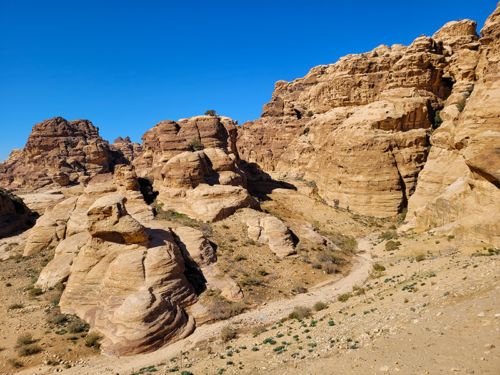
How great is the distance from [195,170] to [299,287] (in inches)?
697

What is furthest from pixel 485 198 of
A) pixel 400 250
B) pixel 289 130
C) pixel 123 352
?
pixel 289 130

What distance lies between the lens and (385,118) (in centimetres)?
3612

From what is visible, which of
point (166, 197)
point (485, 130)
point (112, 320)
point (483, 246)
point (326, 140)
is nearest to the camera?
point (112, 320)

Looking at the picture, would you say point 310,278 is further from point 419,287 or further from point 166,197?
point 166,197

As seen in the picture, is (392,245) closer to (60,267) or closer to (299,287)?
(299,287)

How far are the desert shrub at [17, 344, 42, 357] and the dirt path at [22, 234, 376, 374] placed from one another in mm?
1047

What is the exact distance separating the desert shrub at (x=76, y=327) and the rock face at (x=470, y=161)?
25.5m

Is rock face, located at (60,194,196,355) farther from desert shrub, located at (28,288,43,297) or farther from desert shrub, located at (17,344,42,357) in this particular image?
desert shrub, located at (28,288,43,297)

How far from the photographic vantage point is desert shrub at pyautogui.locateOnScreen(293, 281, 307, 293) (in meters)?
19.8

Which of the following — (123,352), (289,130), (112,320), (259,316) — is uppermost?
(289,130)

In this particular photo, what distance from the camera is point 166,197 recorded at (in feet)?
102

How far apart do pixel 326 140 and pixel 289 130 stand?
21327 mm

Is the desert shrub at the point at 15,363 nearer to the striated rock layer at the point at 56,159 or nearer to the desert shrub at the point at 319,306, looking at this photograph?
the desert shrub at the point at 319,306

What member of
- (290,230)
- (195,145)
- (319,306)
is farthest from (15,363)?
(195,145)
